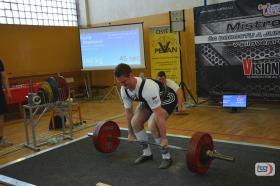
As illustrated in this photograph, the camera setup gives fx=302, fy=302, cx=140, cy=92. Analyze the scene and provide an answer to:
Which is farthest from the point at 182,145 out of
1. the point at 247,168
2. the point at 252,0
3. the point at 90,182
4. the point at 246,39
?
the point at 252,0

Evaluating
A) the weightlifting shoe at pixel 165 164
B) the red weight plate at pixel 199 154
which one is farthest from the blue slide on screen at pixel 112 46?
the red weight plate at pixel 199 154

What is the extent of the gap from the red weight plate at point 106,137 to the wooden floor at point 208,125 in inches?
37.6

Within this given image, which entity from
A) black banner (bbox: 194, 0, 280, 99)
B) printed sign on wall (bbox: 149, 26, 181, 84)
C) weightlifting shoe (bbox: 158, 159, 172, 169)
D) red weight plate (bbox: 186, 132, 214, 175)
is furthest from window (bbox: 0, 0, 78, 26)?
red weight plate (bbox: 186, 132, 214, 175)

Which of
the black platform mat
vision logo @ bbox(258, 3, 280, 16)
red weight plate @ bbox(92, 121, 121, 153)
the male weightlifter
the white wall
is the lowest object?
the black platform mat

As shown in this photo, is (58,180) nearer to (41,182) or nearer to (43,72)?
(41,182)

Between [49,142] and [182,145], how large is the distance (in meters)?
1.74

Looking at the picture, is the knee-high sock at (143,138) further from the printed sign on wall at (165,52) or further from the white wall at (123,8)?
the white wall at (123,8)

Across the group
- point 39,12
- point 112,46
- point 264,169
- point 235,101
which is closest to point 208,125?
point 235,101

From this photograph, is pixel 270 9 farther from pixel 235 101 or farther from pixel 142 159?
pixel 142 159

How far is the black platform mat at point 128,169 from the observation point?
2.57 meters

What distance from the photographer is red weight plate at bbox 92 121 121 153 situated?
3.18 m

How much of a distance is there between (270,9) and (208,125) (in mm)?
2115

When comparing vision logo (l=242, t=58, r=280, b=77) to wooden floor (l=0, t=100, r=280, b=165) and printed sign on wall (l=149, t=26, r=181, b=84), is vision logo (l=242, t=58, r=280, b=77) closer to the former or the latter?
wooden floor (l=0, t=100, r=280, b=165)

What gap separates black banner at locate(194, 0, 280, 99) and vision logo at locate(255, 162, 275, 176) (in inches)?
94.5
